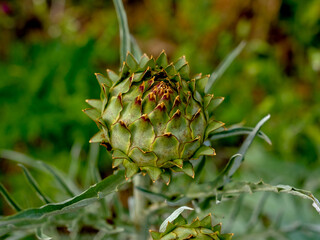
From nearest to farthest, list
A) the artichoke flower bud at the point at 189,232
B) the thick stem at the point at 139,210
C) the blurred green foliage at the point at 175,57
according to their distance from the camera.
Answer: the artichoke flower bud at the point at 189,232 → the thick stem at the point at 139,210 → the blurred green foliage at the point at 175,57

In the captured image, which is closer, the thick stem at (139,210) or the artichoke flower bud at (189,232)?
the artichoke flower bud at (189,232)

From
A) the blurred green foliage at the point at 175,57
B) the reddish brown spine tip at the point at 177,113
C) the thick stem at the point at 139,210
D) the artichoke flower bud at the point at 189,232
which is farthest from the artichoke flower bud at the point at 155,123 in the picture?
the blurred green foliage at the point at 175,57

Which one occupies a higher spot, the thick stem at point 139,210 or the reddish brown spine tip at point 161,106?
the reddish brown spine tip at point 161,106

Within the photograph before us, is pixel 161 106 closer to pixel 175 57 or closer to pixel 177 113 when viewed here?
pixel 177 113

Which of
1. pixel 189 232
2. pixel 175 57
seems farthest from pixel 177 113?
pixel 175 57

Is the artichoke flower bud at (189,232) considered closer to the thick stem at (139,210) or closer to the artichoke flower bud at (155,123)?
the artichoke flower bud at (155,123)

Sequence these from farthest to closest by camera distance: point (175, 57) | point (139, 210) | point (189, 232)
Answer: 1. point (175, 57)
2. point (139, 210)
3. point (189, 232)

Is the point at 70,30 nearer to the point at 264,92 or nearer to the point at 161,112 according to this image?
the point at 264,92

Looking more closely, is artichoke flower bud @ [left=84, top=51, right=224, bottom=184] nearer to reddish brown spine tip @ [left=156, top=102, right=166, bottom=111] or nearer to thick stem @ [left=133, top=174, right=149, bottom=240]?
reddish brown spine tip @ [left=156, top=102, right=166, bottom=111]

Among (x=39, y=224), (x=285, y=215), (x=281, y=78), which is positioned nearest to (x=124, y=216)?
(x=39, y=224)

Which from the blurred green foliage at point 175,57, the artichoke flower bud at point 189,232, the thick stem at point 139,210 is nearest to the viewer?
the artichoke flower bud at point 189,232
